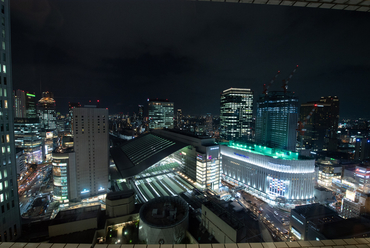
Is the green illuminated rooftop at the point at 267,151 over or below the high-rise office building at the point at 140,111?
below

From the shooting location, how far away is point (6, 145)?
11.8 metres

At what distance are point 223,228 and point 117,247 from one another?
10.9 meters

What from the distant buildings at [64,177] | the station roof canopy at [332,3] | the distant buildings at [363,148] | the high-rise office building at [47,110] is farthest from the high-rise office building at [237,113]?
the high-rise office building at [47,110]

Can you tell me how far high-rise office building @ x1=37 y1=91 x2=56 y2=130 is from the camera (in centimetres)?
8681

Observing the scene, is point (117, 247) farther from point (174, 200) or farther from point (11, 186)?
point (11, 186)

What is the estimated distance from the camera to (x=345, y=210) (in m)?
25.1

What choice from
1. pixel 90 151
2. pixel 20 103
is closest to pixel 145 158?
pixel 90 151

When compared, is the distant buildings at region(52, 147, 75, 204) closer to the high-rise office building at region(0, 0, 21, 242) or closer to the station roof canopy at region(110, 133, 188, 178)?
the station roof canopy at region(110, 133, 188, 178)

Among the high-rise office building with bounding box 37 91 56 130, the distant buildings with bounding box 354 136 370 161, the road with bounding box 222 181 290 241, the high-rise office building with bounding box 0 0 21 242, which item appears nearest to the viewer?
the high-rise office building with bounding box 0 0 21 242

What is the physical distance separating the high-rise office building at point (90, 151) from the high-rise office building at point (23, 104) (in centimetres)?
7495

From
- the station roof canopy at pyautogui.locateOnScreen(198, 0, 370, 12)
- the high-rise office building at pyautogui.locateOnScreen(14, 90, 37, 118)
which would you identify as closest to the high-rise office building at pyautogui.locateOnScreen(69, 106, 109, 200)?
the station roof canopy at pyautogui.locateOnScreen(198, 0, 370, 12)

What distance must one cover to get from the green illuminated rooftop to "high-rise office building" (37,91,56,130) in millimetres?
101072

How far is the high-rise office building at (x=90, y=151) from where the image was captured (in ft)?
86.9

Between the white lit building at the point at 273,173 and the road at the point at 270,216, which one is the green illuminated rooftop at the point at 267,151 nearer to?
A: the white lit building at the point at 273,173
